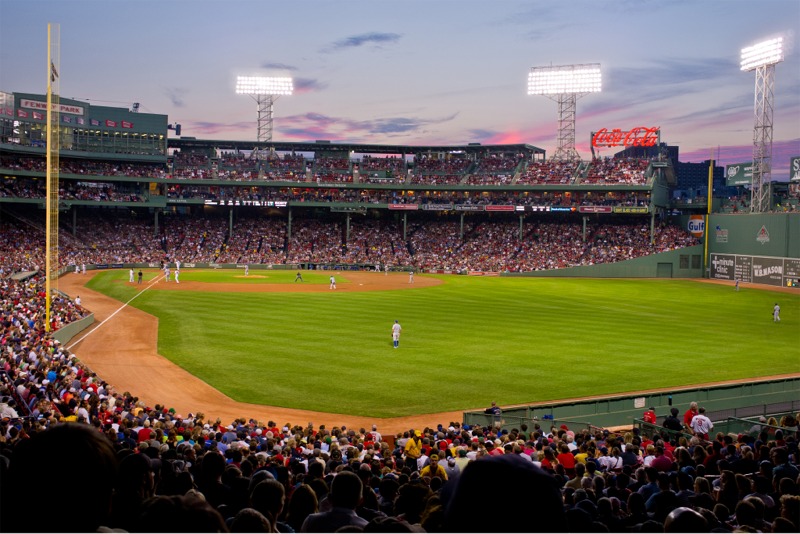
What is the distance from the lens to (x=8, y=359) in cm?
1997

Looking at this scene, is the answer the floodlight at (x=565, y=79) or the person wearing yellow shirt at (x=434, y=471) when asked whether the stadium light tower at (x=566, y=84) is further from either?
the person wearing yellow shirt at (x=434, y=471)

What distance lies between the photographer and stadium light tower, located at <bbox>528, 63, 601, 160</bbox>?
8175 centimetres

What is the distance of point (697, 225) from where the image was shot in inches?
3000

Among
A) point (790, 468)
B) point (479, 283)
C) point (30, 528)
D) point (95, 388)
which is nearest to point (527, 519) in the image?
point (30, 528)

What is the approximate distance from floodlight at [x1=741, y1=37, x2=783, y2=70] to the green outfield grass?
2560 cm

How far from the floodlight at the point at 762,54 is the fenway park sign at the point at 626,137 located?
1961 cm

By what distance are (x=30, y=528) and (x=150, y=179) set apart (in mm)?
86245

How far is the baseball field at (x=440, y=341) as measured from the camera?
23.1 m

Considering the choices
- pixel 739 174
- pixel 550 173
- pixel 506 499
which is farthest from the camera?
pixel 550 173

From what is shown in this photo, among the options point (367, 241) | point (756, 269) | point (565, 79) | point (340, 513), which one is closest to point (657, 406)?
point (340, 513)

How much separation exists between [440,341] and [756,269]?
50.1m

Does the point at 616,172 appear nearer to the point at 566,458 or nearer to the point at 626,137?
the point at 626,137

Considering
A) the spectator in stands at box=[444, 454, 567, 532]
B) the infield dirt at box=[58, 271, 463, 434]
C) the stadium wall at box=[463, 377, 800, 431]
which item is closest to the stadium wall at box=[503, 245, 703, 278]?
the infield dirt at box=[58, 271, 463, 434]

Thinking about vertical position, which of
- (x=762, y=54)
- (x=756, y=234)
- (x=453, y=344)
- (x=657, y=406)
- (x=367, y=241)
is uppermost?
(x=762, y=54)
